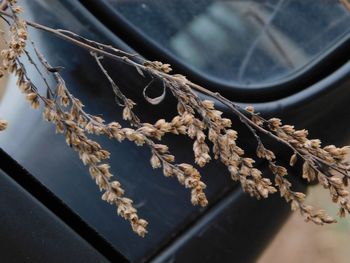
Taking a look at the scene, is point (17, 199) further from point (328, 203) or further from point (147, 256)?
point (328, 203)

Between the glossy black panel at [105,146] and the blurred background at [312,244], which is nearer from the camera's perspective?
the glossy black panel at [105,146]

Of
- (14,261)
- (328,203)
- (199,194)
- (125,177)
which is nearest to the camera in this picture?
(199,194)

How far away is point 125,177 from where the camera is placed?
82 cm

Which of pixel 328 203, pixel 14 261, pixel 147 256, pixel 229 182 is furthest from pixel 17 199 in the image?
pixel 328 203

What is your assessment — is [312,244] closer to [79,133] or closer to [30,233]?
[30,233]

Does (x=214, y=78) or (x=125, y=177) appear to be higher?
(x=214, y=78)

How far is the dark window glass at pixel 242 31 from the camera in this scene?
2.83 feet

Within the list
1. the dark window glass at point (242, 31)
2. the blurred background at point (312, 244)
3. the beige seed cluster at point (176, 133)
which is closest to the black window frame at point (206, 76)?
the dark window glass at point (242, 31)

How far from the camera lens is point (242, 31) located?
0.90 meters

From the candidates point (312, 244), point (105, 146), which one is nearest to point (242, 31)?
point (105, 146)

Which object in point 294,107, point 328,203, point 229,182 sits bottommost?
point 328,203

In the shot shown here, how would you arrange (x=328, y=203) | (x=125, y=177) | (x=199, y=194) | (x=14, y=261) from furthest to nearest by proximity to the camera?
(x=328, y=203) < (x=125, y=177) < (x=14, y=261) < (x=199, y=194)

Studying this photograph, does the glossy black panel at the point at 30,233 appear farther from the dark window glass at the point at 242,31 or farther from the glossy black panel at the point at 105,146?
the dark window glass at the point at 242,31

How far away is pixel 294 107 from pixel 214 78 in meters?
0.12
